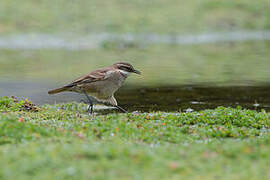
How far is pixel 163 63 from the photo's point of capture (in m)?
44.8

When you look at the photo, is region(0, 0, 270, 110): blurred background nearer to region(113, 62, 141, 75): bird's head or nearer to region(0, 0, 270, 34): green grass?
region(0, 0, 270, 34): green grass

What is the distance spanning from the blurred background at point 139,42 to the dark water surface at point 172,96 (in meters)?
0.41

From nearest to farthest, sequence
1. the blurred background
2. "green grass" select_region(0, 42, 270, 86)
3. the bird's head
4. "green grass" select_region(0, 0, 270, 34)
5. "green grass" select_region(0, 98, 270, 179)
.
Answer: "green grass" select_region(0, 98, 270, 179), the bird's head, "green grass" select_region(0, 42, 270, 86), the blurred background, "green grass" select_region(0, 0, 270, 34)

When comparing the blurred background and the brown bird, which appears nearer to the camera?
the brown bird

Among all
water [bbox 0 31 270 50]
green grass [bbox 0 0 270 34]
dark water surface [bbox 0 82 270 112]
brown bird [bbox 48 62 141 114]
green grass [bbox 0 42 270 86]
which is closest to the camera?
brown bird [bbox 48 62 141 114]

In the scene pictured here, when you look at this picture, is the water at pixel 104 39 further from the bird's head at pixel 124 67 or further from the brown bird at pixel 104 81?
the bird's head at pixel 124 67

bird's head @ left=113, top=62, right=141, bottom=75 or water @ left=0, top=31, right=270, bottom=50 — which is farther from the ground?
water @ left=0, top=31, right=270, bottom=50

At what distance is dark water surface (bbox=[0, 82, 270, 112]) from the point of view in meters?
20.3

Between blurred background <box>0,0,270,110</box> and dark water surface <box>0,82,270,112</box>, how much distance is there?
41 centimetres

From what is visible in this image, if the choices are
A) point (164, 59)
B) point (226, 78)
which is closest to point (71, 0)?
point (164, 59)

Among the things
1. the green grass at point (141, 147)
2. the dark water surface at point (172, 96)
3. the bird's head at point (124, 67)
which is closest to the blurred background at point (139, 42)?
the dark water surface at point (172, 96)

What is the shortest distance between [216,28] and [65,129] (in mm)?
64847

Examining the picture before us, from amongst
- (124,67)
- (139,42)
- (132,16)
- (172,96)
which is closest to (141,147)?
(124,67)

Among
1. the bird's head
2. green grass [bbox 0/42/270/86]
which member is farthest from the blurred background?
the bird's head
